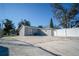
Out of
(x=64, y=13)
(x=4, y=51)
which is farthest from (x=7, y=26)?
(x=64, y=13)

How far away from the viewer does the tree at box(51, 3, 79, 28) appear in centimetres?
555

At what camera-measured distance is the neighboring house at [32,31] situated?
220 inches

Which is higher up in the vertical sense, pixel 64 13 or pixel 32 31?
pixel 64 13

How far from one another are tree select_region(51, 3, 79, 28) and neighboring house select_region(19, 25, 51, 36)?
1.08 ft

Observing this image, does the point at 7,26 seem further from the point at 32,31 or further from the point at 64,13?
the point at 64,13

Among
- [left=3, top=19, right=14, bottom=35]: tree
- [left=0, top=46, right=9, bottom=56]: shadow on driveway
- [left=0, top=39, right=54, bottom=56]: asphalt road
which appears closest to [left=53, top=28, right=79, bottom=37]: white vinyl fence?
[left=0, top=39, right=54, bottom=56]: asphalt road

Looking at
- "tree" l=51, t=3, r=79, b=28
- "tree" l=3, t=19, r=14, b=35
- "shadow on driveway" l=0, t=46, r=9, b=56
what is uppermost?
"tree" l=51, t=3, r=79, b=28

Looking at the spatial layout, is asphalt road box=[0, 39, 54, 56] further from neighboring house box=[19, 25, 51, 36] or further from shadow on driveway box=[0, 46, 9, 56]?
neighboring house box=[19, 25, 51, 36]

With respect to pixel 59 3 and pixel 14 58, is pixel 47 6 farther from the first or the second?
pixel 14 58

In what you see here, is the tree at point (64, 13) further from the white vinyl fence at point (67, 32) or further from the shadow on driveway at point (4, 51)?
the shadow on driveway at point (4, 51)

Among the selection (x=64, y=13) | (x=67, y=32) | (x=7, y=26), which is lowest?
(x=67, y=32)

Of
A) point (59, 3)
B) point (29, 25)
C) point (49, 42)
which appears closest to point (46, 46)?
point (49, 42)

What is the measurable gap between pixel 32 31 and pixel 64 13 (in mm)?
751

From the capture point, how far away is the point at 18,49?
5.56 metres
